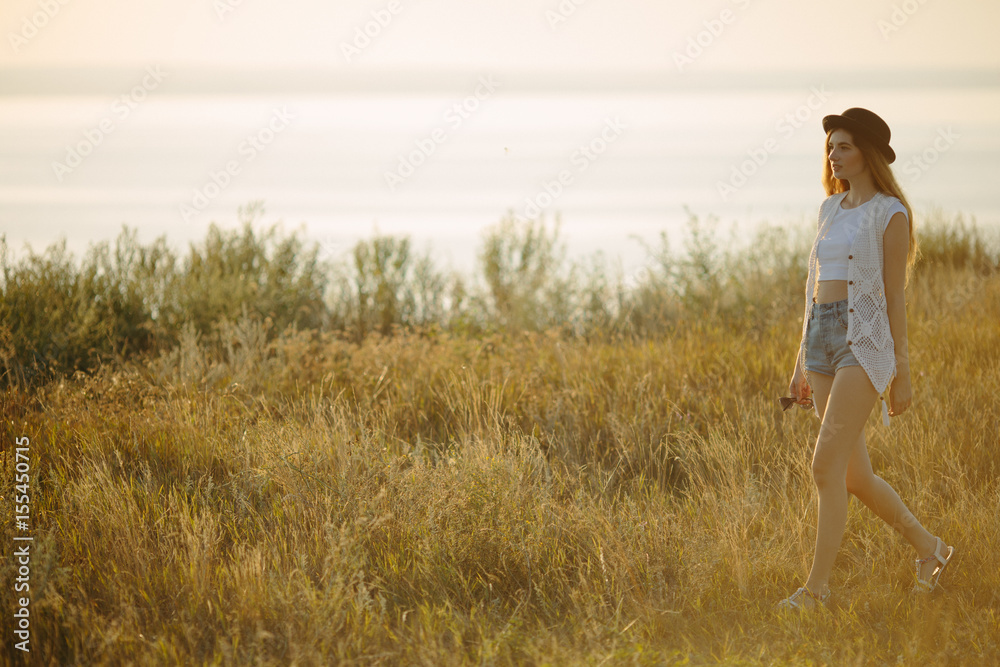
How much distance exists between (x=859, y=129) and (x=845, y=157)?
0.43 ft

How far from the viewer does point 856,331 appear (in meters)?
3.15

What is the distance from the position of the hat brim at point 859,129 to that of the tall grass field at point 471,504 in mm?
1945

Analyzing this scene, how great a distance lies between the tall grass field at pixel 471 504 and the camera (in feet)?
10.2

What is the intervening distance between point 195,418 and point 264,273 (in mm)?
5200

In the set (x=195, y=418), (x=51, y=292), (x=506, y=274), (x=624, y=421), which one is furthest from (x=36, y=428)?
(x=506, y=274)

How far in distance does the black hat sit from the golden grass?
1962 millimetres

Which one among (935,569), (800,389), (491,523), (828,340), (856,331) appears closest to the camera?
(856,331)

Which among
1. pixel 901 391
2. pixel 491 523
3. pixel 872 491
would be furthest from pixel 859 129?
pixel 491 523

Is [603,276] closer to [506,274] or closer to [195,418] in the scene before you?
[506,274]

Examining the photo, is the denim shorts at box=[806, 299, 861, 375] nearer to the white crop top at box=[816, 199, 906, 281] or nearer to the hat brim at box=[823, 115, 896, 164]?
the white crop top at box=[816, 199, 906, 281]

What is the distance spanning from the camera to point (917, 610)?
10.6 ft

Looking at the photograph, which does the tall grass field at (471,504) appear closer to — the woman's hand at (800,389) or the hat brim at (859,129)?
the woman's hand at (800,389)

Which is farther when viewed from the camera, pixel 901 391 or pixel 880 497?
pixel 880 497

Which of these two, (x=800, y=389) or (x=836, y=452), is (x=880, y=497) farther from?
(x=800, y=389)
